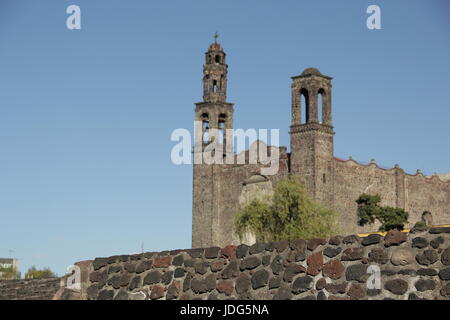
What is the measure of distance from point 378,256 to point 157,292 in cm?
336

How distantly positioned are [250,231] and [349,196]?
321 inches

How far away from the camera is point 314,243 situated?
440 inches

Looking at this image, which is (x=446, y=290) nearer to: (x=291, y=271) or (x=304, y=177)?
(x=291, y=271)

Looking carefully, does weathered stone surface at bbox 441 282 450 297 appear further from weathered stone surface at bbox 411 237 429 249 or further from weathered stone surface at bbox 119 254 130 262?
weathered stone surface at bbox 119 254 130 262

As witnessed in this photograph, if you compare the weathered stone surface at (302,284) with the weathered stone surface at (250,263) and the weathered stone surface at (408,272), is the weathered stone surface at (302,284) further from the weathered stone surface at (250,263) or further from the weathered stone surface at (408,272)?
the weathered stone surface at (408,272)

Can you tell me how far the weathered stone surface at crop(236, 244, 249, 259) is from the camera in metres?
11.9

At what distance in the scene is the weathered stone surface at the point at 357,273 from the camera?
34.7ft

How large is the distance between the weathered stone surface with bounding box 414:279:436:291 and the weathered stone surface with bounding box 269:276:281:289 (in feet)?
6.05

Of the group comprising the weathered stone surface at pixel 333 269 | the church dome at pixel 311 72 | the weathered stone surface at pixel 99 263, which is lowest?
the weathered stone surface at pixel 333 269

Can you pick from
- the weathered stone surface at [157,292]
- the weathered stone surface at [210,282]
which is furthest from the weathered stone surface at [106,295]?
the weathered stone surface at [210,282]

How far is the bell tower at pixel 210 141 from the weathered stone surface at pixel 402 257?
56.4 m

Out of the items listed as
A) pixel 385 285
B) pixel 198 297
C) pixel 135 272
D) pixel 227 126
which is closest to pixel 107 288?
pixel 135 272

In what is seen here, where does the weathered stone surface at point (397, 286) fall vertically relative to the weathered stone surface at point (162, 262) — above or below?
below
